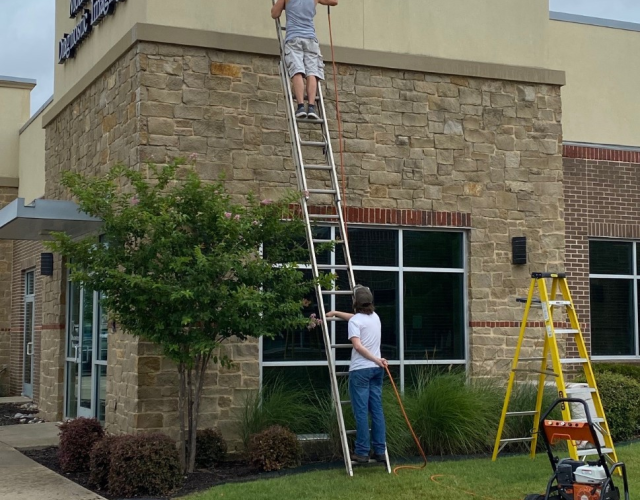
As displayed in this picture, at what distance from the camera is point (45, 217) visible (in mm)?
11852

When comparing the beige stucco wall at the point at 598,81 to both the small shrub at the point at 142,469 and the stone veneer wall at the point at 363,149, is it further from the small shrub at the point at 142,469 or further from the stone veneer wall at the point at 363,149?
the small shrub at the point at 142,469

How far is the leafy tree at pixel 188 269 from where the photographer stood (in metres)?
9.93

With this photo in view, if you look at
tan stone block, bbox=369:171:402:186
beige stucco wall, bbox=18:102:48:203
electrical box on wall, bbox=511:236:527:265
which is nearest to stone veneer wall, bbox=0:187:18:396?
beige stucco wall, bbox=18:102:48:203

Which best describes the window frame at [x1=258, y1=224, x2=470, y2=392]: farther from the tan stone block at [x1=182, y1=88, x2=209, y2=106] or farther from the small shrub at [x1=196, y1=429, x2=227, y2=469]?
the tan stone block at [x1=182, y1=88, x2=209, y2=106]

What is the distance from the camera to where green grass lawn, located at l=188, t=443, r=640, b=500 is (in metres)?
9.00

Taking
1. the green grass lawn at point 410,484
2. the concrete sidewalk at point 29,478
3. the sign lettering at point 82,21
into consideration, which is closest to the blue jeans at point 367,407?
the green grass lawn at point 410,484

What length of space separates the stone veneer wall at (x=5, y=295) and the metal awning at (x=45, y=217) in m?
9.89

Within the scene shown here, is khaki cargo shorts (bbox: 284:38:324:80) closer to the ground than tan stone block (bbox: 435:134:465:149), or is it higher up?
higher up

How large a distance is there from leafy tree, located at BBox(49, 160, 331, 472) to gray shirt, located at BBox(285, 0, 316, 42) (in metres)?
2.46

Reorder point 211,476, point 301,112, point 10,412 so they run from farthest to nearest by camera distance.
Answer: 1. point 10,412
2. point 301,112
3. point 211,476

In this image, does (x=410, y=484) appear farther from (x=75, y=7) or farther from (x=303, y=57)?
(x=75, y=7)

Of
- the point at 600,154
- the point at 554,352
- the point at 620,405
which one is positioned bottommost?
the point at 620,405

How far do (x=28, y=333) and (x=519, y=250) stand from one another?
12.4 meters

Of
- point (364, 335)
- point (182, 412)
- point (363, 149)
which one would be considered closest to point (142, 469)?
point (182, 412)
